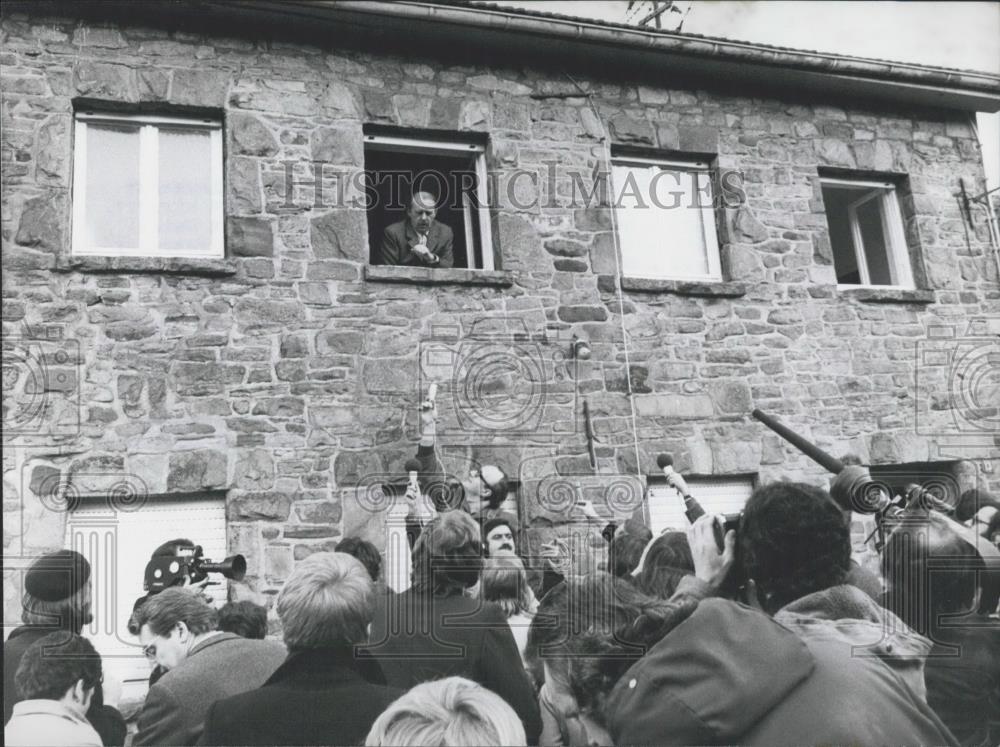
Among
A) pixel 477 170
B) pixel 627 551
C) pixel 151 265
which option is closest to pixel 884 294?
pixel 477 170

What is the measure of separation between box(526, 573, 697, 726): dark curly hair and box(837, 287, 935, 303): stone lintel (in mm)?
6114

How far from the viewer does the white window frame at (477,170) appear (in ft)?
24.4

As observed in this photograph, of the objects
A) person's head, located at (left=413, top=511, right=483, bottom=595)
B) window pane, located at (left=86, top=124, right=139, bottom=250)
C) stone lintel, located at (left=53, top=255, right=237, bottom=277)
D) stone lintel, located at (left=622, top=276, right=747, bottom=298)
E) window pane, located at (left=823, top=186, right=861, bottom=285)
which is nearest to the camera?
person's head, located at (left=413, top=511, right=483, bottom=595)

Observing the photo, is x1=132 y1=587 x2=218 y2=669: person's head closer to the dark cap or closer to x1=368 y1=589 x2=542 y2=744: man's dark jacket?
x1=368 y1=589 x2=542 y2=744: man's dark jacket

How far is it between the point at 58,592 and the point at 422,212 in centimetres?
358

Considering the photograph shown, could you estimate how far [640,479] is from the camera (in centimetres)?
732

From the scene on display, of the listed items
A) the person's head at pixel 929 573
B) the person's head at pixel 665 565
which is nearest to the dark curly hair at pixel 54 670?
the person's head at pixel 665 565

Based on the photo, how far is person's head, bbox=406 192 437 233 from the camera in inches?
285

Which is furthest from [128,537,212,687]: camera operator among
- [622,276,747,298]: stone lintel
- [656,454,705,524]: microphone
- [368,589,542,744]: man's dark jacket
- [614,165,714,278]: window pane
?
[614,165,714,278]: window pane

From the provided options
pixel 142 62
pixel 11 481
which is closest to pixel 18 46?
pixel 142 62

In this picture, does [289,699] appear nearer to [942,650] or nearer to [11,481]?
[942,650]

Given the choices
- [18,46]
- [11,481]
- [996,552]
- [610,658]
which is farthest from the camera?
[18,46]

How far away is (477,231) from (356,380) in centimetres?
172

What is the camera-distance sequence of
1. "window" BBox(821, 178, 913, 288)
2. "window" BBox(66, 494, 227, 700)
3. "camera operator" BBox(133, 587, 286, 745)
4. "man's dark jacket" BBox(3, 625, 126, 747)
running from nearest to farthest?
"camera operator" BBox(133, 587, 286, 745) < "man's dark jacket" BBox(3, 625, 126, 747) < "window" BBox(66, 494, 227, 700) < "window" BBox(821, 178, 913, 288)
